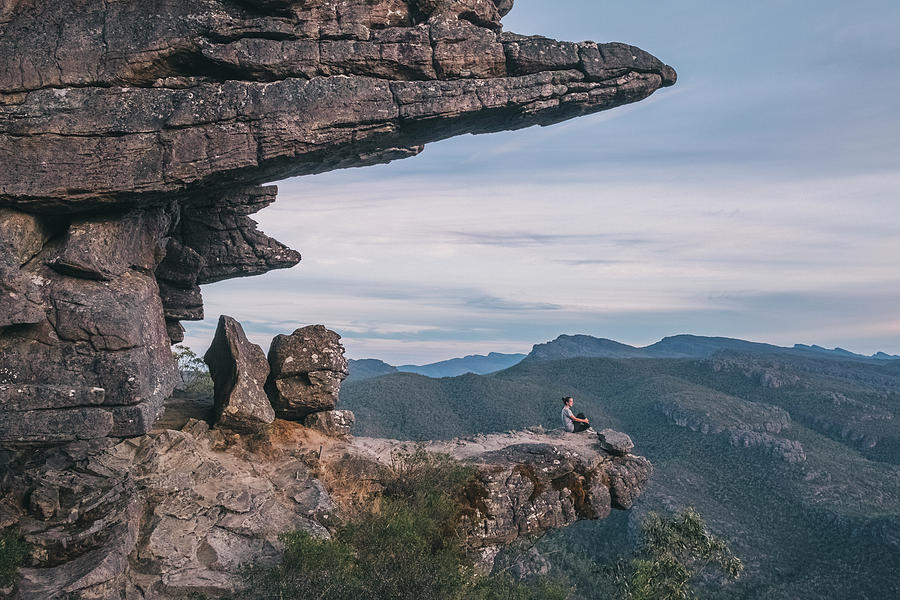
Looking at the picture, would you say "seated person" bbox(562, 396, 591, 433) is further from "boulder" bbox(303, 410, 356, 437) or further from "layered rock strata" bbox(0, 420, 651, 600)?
"boulder" bbox(303, 410, 356, 437)

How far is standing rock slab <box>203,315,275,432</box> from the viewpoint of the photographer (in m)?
22.1

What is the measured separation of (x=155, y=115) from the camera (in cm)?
1705

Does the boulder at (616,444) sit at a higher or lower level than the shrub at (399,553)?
higher

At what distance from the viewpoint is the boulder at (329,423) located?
2486 centimetres

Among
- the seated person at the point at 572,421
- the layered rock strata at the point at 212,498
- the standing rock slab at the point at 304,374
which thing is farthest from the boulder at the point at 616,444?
the standing rock slab at the point at 304,374

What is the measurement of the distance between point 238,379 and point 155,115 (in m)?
10.0

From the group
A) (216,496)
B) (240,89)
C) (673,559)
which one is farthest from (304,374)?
(673,559)

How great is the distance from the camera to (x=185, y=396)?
27906 mm

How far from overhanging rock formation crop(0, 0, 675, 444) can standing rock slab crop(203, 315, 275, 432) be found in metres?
3.15

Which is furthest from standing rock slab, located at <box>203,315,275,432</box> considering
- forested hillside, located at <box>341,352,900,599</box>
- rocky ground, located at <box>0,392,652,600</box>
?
forested hillside, located at <box>341,352,900,599</box>

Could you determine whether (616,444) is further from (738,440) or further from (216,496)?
(738,440)

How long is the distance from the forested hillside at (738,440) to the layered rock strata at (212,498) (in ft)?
137

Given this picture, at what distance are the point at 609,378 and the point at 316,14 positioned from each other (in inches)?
4927

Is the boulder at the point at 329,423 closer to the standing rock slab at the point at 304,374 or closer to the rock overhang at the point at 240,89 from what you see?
the standing rock slab at the point at 304,374
